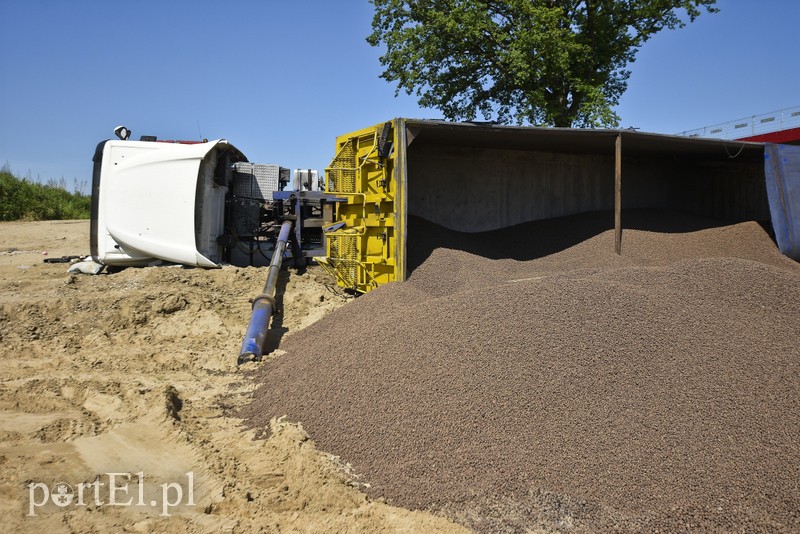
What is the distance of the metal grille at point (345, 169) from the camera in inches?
336

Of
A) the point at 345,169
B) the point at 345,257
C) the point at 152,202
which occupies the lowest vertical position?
the point at 345,257

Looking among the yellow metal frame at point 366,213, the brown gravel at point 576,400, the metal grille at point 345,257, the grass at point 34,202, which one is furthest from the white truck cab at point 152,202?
the grass at point 34,202

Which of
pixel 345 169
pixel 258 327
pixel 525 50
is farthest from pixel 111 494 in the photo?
pixel 525 50

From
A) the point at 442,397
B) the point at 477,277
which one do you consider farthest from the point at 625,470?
the point at 477,277

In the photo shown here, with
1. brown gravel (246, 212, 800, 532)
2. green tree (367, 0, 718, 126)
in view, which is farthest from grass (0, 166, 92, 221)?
brown gravel (246, 212, 800, 532)

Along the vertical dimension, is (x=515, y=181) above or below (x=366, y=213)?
above

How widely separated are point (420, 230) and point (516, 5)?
8573mm

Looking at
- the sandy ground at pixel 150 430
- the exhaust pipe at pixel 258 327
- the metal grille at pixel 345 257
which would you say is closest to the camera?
the sandy ground at pixel 150 430

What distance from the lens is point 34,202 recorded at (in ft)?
67.6

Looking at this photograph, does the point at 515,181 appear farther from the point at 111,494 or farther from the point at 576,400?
the point at 111,494

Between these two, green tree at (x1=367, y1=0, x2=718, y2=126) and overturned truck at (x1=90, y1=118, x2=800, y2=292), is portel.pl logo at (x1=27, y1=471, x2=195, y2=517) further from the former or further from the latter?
green tree at (x1=367, y1=0, x2=718, y2=126)

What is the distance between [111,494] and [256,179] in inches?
317

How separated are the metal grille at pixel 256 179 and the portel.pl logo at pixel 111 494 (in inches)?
303

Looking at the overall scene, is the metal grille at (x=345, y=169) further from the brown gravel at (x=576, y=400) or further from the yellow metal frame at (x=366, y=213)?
the brown gravel at (x=576, y=400)
